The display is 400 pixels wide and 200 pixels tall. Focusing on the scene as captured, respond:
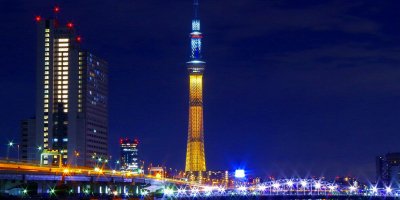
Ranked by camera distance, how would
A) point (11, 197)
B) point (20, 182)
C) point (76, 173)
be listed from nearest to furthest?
point (11, 197) → point (20, 182) → point (76, 173)

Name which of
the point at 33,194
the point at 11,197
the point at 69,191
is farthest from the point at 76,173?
the point at 11,197

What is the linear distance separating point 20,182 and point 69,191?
15.5 m

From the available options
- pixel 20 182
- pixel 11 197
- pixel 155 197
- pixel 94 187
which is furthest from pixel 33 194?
pixel 155 197

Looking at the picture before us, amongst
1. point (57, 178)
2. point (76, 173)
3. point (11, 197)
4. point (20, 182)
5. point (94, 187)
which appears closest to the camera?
point (11, 197)

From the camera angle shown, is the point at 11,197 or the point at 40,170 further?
the point at 40,170

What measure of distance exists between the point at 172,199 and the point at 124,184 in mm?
10817

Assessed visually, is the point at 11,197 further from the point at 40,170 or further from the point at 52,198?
the point at 40,170

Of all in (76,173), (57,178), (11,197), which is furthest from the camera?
(76,173)

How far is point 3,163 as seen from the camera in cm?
13075

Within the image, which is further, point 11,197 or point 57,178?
point 57,178

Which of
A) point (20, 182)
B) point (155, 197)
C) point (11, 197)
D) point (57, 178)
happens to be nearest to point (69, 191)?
point (57, 178)

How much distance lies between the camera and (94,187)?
173 meters

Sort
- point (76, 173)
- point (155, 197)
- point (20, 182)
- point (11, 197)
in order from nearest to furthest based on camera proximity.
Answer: point (11, 197)
point (20, 182)
point (76, 173)
point (155, 197)

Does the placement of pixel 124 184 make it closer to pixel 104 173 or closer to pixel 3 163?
pixel 104 173
